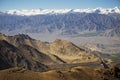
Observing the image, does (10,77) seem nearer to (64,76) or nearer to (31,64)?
(64,76)

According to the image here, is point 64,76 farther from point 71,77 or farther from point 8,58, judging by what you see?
point 8,58

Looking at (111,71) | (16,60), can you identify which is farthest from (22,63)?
(111,71)

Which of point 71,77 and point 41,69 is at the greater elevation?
point 71,77

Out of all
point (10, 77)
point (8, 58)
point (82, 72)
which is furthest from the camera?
point (8, 58)

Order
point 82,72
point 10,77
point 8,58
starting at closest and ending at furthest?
point 10,77, point 82,72, point 8,58

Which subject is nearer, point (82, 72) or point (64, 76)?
point (64, 76)

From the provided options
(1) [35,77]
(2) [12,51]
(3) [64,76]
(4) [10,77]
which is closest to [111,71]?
A: (3) [64,76]

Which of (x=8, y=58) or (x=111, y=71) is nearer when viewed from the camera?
(x=111, y=71)

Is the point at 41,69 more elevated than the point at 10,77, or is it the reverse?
the point at 10,77
